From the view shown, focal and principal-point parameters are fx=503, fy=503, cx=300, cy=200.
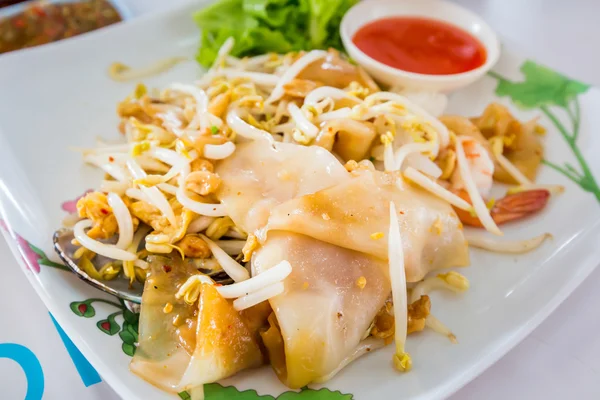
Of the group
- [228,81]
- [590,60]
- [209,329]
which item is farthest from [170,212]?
[590,60]

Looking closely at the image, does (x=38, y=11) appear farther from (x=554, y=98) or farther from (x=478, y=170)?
(x=554, y=98)

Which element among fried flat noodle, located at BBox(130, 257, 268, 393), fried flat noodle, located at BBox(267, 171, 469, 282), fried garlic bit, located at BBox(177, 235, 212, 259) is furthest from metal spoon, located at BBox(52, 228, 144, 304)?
fried flat noodle, located at BBox(267, 171, 469, 282)

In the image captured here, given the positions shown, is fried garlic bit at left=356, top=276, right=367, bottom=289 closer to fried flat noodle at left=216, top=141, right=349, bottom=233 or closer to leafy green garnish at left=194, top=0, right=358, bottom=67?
fried flat noodle at left=216, top=141, right=349, bottom=233

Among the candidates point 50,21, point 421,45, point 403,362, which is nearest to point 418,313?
point 403,362

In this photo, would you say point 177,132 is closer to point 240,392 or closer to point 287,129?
point 287,129

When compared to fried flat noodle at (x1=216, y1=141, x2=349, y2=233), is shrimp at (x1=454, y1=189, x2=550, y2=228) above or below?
below

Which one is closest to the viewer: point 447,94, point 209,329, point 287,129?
point 209,329
